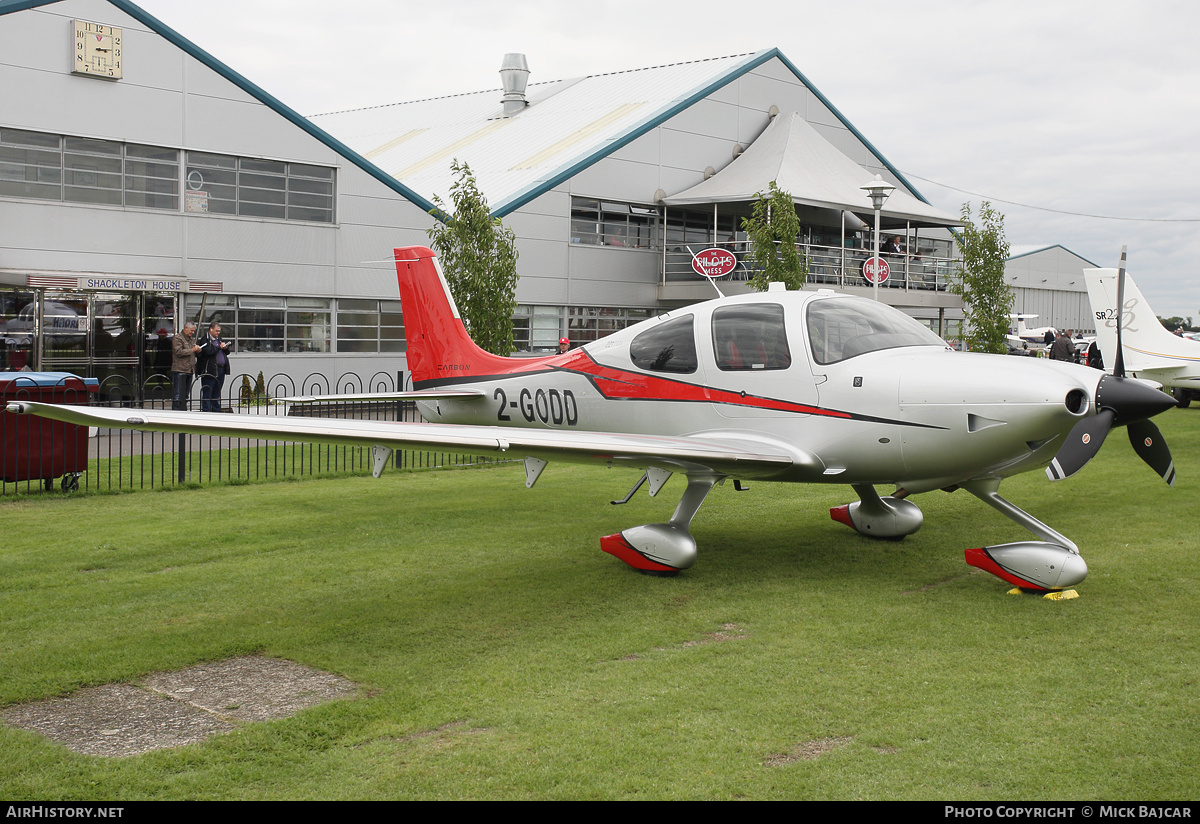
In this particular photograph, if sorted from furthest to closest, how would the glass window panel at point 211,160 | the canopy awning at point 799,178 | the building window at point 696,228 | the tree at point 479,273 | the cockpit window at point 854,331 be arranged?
1. the building window at point 696,228
2. the canopy awning at point 799,178
3. the glass window panel at point 211,160
4. the tree at point 479,273
5. the cockpit window at point 854,331

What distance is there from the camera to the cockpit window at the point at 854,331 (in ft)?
25.4

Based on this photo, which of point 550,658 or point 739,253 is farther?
point 739,253

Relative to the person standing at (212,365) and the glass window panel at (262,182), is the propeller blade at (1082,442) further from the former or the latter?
the glass window panel at (262,182)

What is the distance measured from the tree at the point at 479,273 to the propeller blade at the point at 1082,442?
12358 millimetres

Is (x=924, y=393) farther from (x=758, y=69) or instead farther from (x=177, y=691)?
(x=758, y=69)

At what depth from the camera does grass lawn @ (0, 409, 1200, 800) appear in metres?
4.25

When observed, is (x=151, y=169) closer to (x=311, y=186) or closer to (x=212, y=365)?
(x=311, y=186)

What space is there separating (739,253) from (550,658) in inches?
1047

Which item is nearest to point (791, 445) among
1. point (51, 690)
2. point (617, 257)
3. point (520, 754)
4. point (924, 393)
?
point (924, 393)

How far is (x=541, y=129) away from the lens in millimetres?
33969

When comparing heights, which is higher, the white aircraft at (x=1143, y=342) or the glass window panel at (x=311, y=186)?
the glass window panel at (x=311, y=186)

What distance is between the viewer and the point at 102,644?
6.05m

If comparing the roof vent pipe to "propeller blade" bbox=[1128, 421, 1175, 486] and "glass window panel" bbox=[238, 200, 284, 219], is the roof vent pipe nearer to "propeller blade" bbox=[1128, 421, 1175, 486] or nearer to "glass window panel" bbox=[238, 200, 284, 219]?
"glass window panel" bbox=[238, 200, 284, 219]

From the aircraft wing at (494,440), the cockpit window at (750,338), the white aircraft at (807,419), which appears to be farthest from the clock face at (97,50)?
the cockpit window at (750,338)
